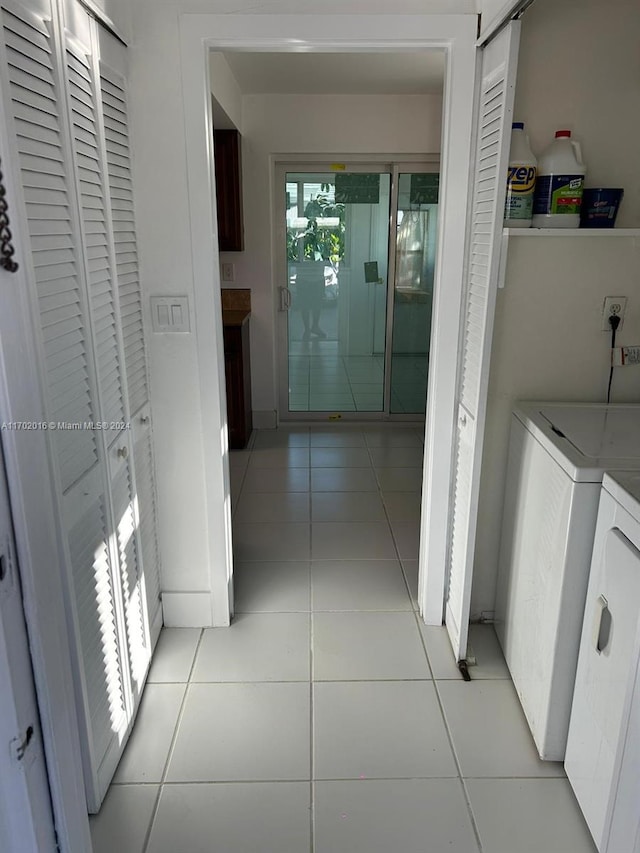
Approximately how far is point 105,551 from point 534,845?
1.31 metres

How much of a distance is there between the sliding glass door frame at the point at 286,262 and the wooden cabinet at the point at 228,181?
0.41 m

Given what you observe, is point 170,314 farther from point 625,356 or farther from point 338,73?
point 338,73

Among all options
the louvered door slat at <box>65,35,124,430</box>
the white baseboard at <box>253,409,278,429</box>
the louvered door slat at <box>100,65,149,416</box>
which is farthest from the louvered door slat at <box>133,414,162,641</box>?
the white baseboard at <box>253,409,278,429</box>

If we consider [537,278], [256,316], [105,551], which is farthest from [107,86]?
[256,316]

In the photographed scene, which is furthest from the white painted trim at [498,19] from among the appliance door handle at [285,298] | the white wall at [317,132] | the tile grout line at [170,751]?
the appliance door handle at [285,298]

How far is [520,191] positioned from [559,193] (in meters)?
0.12

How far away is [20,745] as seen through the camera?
1.02 meters

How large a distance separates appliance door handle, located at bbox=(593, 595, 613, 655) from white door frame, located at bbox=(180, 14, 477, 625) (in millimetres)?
844

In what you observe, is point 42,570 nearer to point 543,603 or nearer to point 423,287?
point 543,603

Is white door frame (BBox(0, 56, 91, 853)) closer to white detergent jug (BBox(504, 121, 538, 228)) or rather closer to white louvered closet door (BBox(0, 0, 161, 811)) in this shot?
white louvered closet door (BBox(0, 0, 161, 811))

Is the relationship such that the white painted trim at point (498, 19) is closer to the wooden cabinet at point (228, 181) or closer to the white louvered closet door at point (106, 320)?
the white louvered closet door at point (106, 320)

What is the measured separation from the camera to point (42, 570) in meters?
1.06

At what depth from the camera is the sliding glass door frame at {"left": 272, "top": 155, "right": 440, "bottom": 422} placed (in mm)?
4406

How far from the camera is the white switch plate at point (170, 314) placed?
204 centimetres
